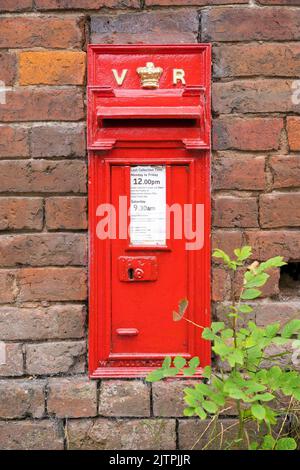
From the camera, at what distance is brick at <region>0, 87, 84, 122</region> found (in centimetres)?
221

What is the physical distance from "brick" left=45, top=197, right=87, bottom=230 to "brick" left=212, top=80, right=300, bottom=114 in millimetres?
659

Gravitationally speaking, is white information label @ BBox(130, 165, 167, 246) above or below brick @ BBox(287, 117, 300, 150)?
below

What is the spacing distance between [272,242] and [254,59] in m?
0.72

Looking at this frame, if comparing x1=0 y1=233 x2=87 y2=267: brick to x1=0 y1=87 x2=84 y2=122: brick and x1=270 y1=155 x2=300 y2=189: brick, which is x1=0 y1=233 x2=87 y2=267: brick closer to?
x1=0 y1=87 x2=84 y2=122: brick

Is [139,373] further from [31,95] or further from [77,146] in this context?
[31,95]

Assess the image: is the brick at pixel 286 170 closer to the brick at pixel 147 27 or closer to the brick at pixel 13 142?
the brick at pixel 147 27

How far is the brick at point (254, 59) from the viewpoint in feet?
7.23

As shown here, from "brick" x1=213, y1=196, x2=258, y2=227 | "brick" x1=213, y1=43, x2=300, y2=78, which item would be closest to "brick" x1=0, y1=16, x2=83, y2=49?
"brick" x1=213, y1=43, x2=300, y2=78

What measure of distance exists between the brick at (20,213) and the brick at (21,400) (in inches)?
25.0

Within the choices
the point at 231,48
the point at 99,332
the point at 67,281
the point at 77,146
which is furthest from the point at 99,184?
the point at 231,48

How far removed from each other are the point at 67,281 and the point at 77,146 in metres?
0.54

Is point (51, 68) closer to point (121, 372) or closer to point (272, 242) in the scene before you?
point (272, 242)

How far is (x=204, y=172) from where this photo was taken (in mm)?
2205

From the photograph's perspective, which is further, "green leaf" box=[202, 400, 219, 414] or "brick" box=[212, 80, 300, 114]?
"brick" box=[212, 80, 300, 114]
